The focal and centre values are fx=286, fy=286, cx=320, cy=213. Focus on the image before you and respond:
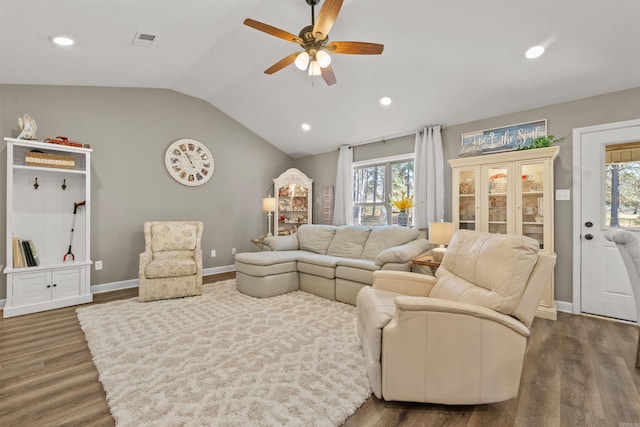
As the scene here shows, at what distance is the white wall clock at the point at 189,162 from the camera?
4531mm

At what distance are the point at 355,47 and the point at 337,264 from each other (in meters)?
2.33

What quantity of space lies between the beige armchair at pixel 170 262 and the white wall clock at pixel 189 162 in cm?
95

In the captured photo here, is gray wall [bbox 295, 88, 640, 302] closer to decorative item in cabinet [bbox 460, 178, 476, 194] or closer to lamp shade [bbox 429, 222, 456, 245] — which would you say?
decorative item in cabinet [bbox 460, 178, 476, 194]

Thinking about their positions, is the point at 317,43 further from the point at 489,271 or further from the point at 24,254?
the point at 24,254

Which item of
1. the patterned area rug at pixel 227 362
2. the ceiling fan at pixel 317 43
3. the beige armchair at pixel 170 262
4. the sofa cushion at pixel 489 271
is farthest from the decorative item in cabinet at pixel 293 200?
the sofa cushion at pixel 489 271

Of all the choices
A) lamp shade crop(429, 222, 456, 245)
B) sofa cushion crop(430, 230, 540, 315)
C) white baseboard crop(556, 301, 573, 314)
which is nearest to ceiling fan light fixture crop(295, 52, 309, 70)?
sofa cushion crop(430, 230, 540, 315)

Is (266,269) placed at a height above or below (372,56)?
below

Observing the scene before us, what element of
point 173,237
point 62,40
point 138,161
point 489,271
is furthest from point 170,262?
point 489,271

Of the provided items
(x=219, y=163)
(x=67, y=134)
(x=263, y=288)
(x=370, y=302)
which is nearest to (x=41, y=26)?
(x=67, y=134)

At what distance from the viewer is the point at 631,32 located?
7.77ft

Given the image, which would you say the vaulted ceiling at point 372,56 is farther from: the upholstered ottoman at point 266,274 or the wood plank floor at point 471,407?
the wood plank floor at point 471,407

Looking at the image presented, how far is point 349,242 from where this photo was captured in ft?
13.7

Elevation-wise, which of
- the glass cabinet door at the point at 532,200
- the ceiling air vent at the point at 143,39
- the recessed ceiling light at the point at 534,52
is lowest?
the glass cabinet door at the point at 532,200

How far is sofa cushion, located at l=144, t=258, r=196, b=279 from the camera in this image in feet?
11.2
